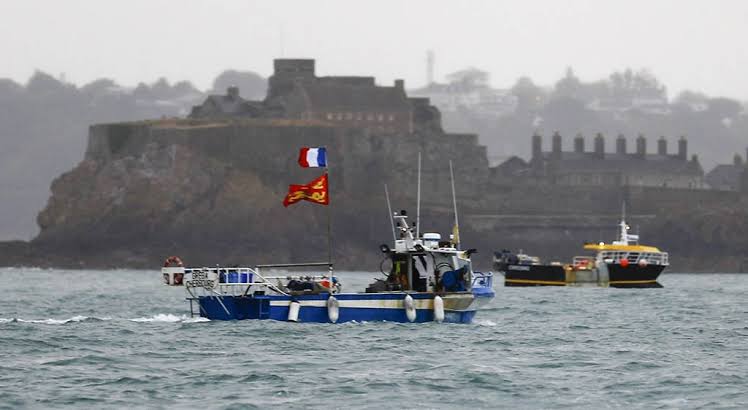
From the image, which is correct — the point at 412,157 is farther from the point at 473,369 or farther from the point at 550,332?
the point at 473,369

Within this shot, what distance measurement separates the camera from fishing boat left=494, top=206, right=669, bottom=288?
78.0 m

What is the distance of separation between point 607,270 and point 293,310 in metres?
37.9

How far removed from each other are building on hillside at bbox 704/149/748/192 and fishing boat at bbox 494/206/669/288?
2291 inches

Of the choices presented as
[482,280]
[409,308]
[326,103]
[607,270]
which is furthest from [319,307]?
[326,103]

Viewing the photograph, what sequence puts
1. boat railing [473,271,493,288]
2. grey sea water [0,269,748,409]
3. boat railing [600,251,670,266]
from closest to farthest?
grey sea water [0,269,748,409]
boat railing [473,271,493,288]
boat railing [600,251,670,266]

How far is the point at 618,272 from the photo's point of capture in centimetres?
7819

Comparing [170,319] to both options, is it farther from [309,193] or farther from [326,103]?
[326,103]

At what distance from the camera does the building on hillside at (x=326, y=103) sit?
13175 cm

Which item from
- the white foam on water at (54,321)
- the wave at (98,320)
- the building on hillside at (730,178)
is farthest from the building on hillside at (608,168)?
the white foam on water at (54,321)

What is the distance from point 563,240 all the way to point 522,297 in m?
60.8

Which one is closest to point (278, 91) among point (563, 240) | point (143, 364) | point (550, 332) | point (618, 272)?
point (563, 240)

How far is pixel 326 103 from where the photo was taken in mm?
132750

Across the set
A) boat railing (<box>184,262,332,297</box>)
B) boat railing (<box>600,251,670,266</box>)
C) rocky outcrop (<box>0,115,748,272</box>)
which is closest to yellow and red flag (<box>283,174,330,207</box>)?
boat railing (<box>184,262,332,297</box>)

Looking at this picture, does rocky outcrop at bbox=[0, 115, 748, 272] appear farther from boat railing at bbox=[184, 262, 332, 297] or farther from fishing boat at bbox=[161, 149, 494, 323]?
boat railing at bbox=[184, 262, 332, 297]
